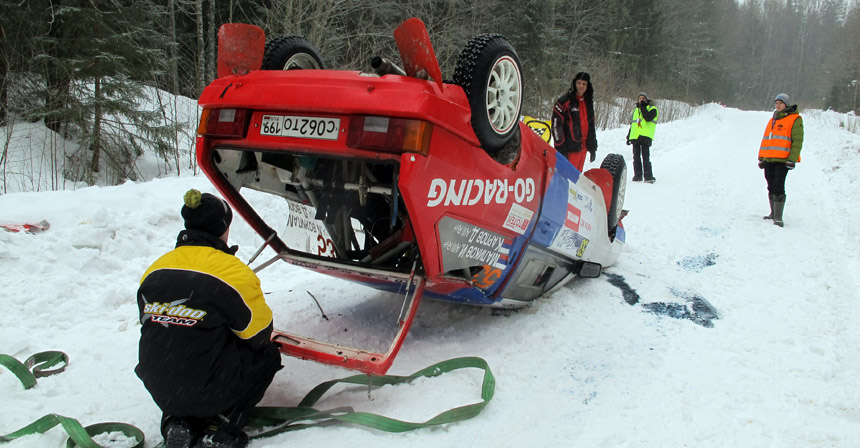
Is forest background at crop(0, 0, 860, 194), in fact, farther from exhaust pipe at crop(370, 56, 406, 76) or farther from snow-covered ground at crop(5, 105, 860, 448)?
snow-covered ground at crop(5, 105, 860, 448)

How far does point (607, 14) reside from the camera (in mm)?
29031

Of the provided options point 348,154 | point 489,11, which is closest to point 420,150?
point 348,154

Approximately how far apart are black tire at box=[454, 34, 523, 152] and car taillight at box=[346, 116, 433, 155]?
1.41ft

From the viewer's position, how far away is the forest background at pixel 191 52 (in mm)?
9125

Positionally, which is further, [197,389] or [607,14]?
[607,14]

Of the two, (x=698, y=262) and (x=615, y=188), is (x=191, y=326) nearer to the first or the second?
(x=615, y=188)

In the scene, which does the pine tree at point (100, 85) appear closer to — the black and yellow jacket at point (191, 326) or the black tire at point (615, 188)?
the black and yellow jacket at point (191, 326)

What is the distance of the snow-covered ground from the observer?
2529 mm

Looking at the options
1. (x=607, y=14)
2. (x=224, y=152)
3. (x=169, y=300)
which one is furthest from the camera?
(x=607, y=14)

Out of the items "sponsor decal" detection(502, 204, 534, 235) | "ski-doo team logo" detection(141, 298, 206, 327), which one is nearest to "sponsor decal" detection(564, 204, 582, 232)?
"sponsor decal" detection(502, 204, 534, 235)

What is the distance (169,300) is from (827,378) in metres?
3.63

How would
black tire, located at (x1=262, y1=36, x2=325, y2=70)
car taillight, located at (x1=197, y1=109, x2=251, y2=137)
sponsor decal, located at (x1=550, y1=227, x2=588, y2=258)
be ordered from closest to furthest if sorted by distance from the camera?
1. car taillight, located at (x1=197, y1=109, x2=251, y2=137)
2. black tire, located at (x1=262, y1=36, x2=325, y2=70)
3. sponsor decal, located at (x1=550, y1=227, x2=588, y2=258)

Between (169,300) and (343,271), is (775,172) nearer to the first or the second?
(343,271)

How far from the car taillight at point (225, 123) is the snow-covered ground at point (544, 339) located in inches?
56.3
